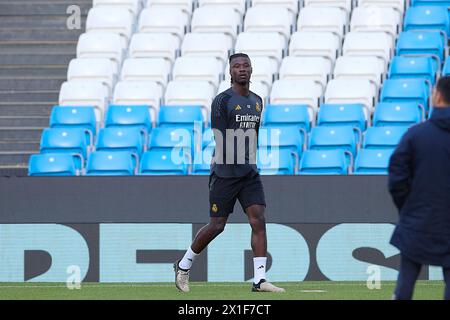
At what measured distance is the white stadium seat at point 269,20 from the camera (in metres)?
18.2

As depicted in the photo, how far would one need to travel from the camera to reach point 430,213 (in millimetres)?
7695

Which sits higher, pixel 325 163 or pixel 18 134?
pixel 18 134

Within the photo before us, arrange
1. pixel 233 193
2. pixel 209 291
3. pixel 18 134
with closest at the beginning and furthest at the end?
pixel 233 193, pixel 209 291, pixel 18 134

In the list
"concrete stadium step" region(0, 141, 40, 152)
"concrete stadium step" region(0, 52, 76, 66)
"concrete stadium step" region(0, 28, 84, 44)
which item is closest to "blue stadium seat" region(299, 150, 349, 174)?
"concrete stadium step" region(0, 141, 40, 152)

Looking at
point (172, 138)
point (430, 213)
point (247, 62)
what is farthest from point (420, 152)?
point (172, 138)

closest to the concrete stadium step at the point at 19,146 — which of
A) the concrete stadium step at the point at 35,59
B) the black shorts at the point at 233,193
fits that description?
the concrete stadium step at the point at 35,59

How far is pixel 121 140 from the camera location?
16109mm

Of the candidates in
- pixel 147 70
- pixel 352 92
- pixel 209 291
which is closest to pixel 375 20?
pixel 352 92

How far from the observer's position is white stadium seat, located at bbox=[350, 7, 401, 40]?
17.8m

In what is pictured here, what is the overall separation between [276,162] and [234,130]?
4.21m

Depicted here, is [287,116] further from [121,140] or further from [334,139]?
[121,140]

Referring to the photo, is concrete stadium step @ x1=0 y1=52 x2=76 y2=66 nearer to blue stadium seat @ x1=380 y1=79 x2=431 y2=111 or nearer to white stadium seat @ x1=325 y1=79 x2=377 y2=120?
white stadium seat @ x1=325 y1=79 x2=377 y2=120

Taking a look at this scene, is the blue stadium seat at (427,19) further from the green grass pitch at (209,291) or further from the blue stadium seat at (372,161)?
the green grass pitch at (209,291)

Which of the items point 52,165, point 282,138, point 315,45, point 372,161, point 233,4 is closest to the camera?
point 372,161
